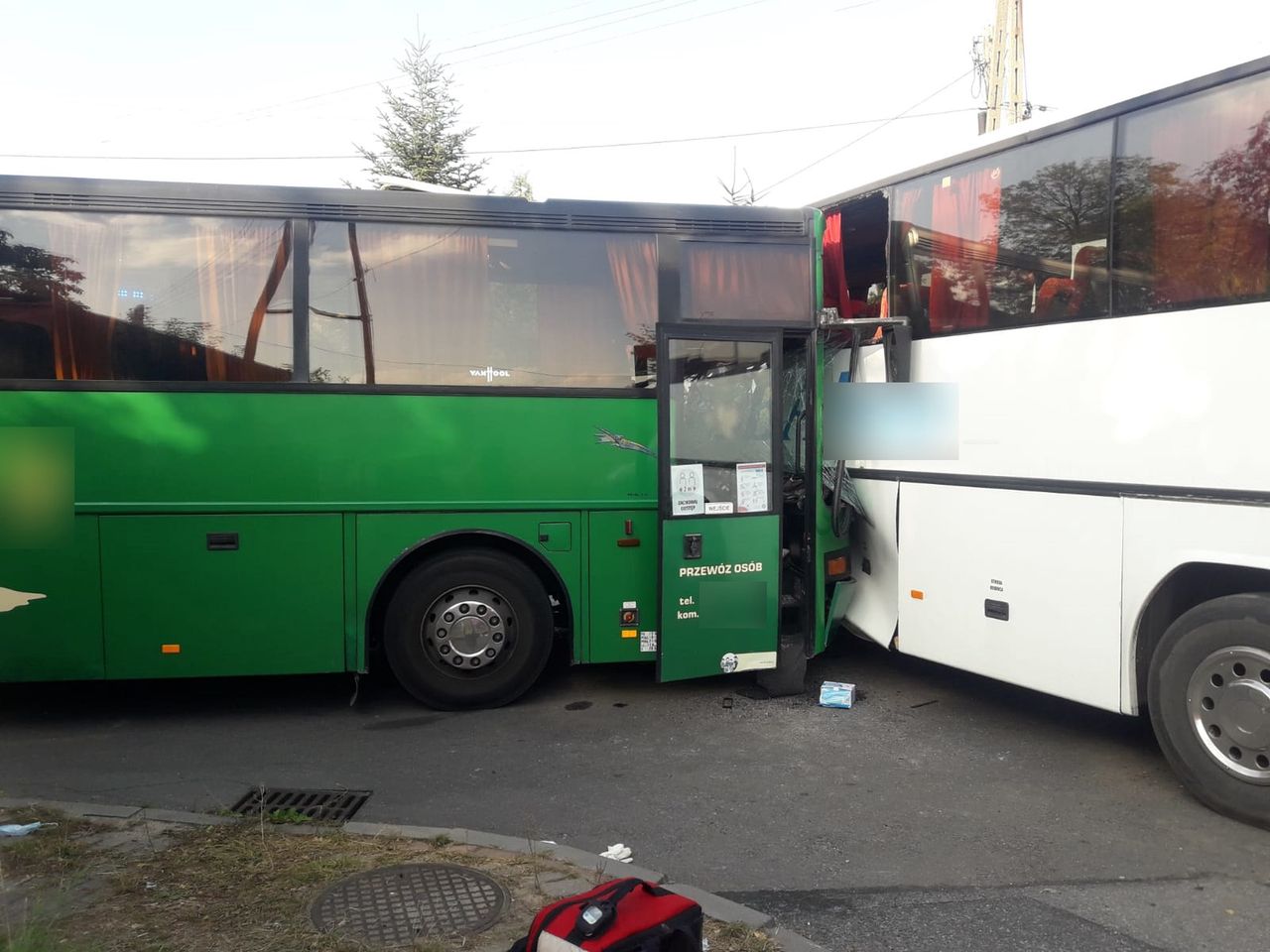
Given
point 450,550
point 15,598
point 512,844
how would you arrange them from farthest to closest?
point 450,550, point 15,598, point 512,844

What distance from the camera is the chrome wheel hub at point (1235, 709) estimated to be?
14.3ft

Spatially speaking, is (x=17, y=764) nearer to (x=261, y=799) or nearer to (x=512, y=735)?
(x=261, y=799)

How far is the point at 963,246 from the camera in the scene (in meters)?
5.98

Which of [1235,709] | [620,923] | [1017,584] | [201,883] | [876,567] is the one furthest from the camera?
[876,567]

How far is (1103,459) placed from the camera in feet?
16.4

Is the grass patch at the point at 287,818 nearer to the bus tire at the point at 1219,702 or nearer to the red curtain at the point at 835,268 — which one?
the bus tire at the point at 1219,702

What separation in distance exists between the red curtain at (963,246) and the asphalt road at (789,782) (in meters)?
2.53

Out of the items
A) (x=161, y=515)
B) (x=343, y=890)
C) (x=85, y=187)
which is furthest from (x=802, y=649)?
(x=85, y=187)

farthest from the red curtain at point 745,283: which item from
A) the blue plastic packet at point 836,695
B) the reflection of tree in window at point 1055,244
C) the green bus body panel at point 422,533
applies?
the blue plastic packet at point 836,695

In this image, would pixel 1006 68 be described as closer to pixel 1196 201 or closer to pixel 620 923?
pixel 1196 201

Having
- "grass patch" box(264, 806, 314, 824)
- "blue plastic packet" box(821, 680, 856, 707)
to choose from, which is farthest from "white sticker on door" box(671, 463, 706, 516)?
"grass patch" box(264, 806, 314, 824)

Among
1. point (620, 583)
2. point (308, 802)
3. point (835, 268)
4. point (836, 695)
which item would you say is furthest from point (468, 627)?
point (835, 268)

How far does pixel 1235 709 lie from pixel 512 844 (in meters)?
3.29

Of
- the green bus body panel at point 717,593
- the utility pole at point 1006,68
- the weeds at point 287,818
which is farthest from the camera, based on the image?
the utility pole at point 1006,68
